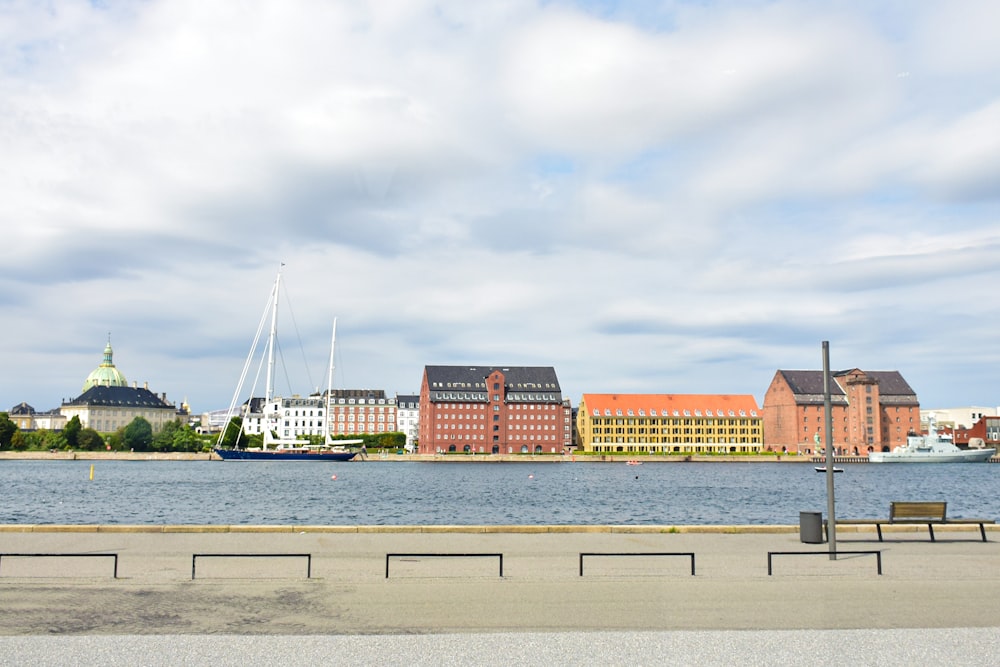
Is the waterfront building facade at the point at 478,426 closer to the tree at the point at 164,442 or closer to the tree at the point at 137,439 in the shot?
the tree at the point at 164,442

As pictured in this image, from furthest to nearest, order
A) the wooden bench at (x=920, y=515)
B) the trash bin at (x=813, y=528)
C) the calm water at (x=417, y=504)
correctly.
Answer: the calm water at (x=417, y=504), the wooden bench at (x=920, y=515), the trash bin at (x=813, y=528)

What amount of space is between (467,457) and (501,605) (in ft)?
570

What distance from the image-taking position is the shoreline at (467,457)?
179375 mm

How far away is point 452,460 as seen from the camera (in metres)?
184

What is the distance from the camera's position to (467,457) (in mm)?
186250

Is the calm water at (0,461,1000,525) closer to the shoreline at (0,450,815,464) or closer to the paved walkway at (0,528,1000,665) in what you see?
the paved walkway at (0,528,1000,665)

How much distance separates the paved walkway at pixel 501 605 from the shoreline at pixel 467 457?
161774 millimetres

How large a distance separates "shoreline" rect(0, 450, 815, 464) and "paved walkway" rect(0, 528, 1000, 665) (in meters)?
162

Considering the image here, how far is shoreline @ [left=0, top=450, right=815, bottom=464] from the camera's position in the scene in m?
179

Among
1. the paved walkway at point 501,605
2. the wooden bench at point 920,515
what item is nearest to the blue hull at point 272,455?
the paved walkway at point 501,605

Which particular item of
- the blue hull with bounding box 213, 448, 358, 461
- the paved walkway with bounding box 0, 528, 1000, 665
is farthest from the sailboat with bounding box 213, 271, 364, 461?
the paved walkway with bounding box 0, 528, 1000, 665

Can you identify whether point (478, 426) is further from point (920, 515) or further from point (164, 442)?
point (920, 515)

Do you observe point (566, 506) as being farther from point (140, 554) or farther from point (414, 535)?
point (140, 554)

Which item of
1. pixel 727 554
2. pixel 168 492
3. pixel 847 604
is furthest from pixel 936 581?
pixel 168 492
